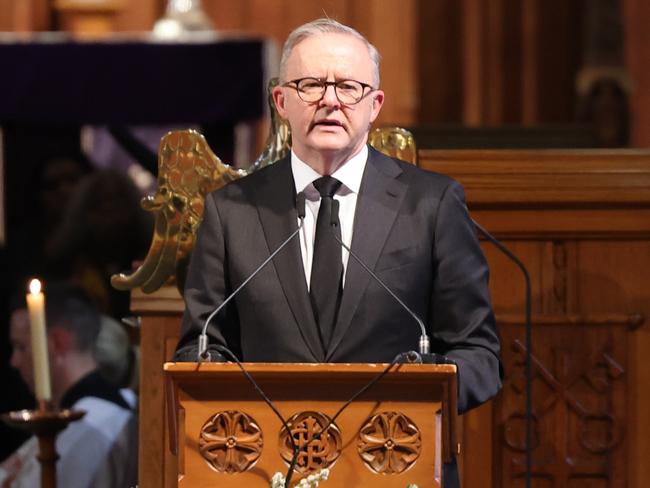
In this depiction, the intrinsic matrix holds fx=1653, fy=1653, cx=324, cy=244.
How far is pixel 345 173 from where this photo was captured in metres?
3.63

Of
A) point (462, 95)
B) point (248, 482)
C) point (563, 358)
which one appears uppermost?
point (462, 95)

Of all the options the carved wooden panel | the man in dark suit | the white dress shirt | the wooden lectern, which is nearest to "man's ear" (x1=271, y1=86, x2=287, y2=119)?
the man in dark suit

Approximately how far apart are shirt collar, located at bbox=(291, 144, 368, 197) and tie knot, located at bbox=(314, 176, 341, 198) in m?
0.01

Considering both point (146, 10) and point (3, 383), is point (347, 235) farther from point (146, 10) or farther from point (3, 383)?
point (146, 10)

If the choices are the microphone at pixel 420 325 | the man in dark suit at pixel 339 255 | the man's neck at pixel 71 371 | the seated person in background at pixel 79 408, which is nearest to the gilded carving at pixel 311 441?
the microphone at pixel 420 325

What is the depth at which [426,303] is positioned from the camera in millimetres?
3611

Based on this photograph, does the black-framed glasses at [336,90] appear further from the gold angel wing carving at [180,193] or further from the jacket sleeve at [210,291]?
the gold angel wing carving at [180,193]

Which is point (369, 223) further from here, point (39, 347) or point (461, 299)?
point (39, 347)

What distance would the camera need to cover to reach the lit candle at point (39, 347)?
349 centimetres

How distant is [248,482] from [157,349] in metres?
1.34

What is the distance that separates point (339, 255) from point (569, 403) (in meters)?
1.00

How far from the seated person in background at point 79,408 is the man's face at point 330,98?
1914 millimetres

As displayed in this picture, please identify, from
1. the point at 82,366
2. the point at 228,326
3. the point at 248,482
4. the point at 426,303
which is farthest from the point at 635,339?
the point at 82,366

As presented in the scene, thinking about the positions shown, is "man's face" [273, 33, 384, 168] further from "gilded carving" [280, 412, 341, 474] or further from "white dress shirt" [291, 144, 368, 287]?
"gilded carving" [280, 412, 341, 474]
